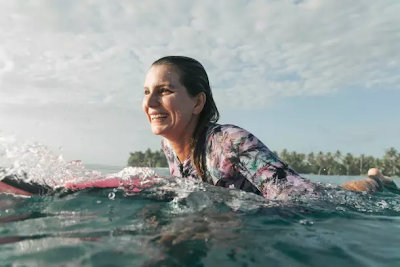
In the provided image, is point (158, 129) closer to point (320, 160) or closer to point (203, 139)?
point (203, 139)

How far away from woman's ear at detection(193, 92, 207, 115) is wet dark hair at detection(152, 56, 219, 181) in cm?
4

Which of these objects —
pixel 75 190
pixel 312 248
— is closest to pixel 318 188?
pixel 312 248

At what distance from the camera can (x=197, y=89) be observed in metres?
3.72

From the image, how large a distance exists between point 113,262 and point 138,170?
97.2 inches

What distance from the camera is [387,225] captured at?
9.21ft

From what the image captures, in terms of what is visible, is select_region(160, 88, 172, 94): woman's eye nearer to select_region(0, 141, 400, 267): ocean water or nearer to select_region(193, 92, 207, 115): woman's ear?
select_region(193, 92, 207, 115): woman's ear

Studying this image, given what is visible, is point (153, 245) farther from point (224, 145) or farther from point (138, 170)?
point (138, 170)

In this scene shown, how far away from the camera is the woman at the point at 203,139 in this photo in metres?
3.07

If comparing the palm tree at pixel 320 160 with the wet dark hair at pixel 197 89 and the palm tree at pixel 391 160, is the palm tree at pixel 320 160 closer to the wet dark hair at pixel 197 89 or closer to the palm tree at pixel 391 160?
the palm tree at pixel 391 160

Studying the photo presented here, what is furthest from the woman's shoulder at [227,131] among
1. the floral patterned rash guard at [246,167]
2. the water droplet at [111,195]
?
the water droplet at [111,195]

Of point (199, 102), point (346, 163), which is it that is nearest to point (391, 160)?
point (346, 163)

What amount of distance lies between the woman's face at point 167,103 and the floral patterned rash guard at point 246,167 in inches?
12.4

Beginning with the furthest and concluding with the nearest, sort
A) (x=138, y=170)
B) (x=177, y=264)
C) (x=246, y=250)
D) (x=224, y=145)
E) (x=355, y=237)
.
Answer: (x=138, y=170) → (x=224, y=145) → (x=355, y=237) → (x=246, y=250) → (x=177, y=264)

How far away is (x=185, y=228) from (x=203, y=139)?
4.93ft
